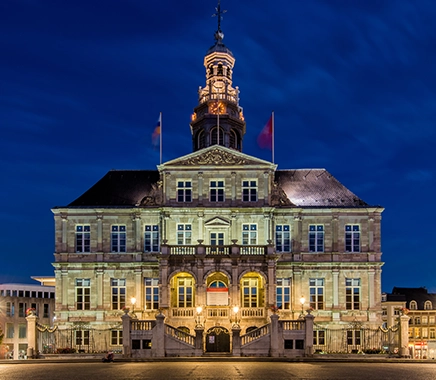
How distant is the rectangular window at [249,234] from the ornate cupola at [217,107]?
1160 centimetres

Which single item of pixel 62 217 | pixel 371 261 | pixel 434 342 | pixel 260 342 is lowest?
pixel 434 342

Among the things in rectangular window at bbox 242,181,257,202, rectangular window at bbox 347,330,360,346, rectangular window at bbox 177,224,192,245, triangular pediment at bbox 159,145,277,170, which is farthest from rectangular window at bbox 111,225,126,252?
rectangular window at bbox 347,330,360,346

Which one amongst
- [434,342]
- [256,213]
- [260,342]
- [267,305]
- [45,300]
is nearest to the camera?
[260,342]

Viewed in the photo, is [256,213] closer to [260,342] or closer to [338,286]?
[338,286]

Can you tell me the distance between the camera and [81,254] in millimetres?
56344

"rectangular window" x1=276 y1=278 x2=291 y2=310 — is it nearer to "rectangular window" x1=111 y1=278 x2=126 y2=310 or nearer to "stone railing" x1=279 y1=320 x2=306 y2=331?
"stone railing" x1=279 y1=320 x2=306 y2=331

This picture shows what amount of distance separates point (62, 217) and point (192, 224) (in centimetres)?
1079

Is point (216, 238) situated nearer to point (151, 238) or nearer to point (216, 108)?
point (151, 238)

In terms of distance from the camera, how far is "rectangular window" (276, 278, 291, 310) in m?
55.4

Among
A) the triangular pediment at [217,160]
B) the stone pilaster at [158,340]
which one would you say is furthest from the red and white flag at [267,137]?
the stone pilaster at [158,340]

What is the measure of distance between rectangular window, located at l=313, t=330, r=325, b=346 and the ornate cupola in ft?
63.9

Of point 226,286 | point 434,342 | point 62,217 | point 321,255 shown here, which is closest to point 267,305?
point 226,286

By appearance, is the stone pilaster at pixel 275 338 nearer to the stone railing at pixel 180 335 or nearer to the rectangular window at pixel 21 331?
the stone railing at pixel 180 335

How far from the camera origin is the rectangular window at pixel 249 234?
2175 inches
